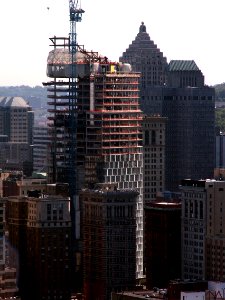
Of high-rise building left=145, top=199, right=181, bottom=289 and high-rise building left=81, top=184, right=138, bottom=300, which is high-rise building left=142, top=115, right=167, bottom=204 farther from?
high-rise building left=81, top=184, right=138, bottom=300

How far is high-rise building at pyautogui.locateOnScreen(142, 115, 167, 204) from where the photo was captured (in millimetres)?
168125

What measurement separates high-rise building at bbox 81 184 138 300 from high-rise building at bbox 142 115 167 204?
24.5 metres

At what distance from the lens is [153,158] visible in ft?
555

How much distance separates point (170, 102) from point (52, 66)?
36.6m

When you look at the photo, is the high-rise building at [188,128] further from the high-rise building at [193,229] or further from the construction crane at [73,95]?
the high-rise building at [193,229]

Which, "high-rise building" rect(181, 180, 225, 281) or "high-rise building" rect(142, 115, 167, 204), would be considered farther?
"high-rise building" rect(142, 115, 167, 204)

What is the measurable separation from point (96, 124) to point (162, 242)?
16144 mm

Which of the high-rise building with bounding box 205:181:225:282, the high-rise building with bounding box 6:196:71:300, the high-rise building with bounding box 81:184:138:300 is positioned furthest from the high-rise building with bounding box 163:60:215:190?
the high-rise building with bounding box 6:196:71:300

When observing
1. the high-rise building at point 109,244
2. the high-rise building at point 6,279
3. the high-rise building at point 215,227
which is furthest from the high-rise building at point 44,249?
the high-rise building at point 215,227

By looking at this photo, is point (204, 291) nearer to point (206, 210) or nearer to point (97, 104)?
point (206, 210)

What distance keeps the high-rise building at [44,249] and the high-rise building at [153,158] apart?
1018 inches

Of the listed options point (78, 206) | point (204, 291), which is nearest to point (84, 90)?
point (78, 206)

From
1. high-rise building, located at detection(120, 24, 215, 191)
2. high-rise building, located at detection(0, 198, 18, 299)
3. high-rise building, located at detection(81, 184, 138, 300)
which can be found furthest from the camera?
high-rise building, located at detection(120, 24, 215, 191)

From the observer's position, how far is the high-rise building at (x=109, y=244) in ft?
459
